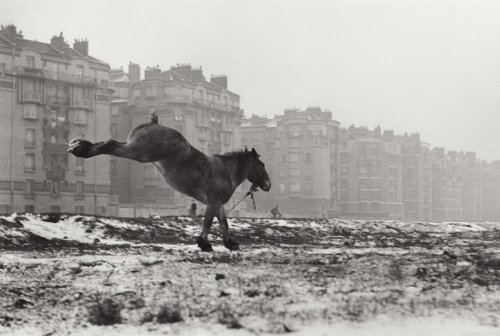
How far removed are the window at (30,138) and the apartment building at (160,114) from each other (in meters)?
16.2

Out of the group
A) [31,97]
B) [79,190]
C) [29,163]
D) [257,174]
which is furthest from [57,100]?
[257,174]

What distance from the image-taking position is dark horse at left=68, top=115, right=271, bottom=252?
1001 cm

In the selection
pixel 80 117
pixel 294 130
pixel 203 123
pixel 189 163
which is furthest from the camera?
pixel 294 130

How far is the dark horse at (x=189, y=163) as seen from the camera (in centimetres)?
1001

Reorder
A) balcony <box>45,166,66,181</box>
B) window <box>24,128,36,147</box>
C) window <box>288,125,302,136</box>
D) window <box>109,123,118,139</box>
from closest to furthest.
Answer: window <box>24,128,36,147</box> → balcony <box>45,166,66,181</box> → window <box>109,123,118,139</box> → window <box>288,125,302,136</box>

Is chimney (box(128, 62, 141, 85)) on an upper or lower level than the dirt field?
upper

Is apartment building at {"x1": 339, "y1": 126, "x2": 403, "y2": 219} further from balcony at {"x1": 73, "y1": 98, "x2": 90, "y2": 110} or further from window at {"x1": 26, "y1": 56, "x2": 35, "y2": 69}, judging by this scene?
window at {"x1": 26, "y1": 56, "x2": 35, "y2": 69}

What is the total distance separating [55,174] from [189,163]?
224 feet

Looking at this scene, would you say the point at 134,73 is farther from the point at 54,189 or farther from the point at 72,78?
the point at 54,189

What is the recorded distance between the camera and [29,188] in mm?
73750

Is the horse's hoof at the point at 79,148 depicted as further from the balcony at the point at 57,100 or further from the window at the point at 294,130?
the window at the point at 294,130

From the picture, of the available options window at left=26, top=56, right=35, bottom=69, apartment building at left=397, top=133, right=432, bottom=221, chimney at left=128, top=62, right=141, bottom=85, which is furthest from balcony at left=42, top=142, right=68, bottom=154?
apartment building at left=397, top=133, right=432, bottom=221

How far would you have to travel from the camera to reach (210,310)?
20.6 feet

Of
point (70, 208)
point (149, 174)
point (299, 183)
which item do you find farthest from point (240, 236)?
point (299, 183)
